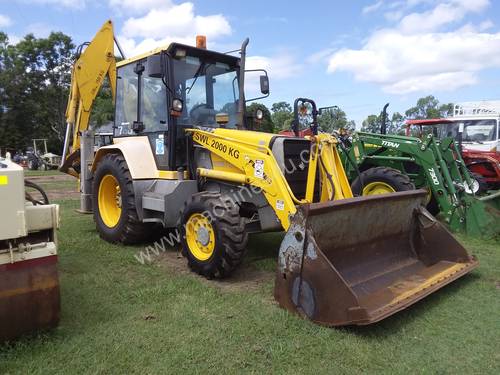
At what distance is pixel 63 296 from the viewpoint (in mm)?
4250

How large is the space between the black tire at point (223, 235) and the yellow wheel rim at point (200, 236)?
71mm

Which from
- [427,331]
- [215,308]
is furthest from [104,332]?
[427,331]

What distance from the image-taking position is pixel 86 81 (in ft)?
22.6

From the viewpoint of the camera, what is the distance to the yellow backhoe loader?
3824 mm

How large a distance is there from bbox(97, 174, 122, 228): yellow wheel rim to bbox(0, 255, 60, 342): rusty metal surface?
10.6 feet

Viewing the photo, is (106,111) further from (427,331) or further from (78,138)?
(427,331)

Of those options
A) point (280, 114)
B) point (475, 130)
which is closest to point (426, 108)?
point (280, 114)

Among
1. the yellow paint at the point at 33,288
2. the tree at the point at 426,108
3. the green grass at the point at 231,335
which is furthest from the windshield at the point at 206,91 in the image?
the tree at the point at 426,108

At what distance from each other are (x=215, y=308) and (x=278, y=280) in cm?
65

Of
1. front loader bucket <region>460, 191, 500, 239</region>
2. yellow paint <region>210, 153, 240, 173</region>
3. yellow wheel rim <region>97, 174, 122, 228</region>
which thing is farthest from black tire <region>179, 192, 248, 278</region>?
front loader bucket <region>460, 191, 500, 239</region>

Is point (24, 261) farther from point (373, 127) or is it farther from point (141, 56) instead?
point (373, 127)

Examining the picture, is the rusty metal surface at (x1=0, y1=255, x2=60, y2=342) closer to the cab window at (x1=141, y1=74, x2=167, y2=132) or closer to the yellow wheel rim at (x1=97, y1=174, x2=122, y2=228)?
the cab window at (x1=141, y1=74, x2=167, y2=132)

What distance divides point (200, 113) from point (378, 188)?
3.60 metres

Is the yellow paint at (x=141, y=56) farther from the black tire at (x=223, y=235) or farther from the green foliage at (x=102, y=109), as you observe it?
the green foliage at (x=102, y=109)
